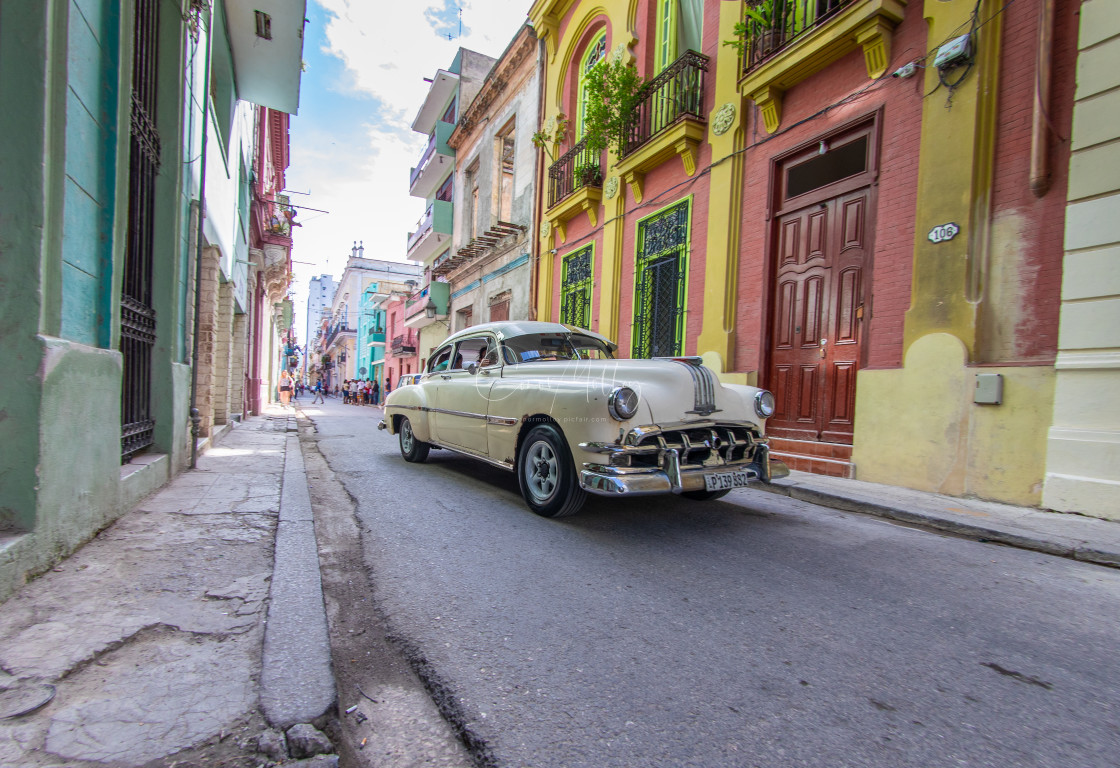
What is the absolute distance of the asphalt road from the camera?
1.66 m

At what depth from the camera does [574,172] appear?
12.4m

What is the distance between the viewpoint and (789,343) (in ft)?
24.4

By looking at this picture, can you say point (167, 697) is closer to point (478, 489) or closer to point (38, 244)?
point (38, 244)

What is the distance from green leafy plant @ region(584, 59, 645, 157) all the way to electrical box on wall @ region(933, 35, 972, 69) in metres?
5.61

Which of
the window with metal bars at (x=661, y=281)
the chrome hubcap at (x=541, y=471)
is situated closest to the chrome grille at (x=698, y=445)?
the chrome hubcap at (x=541, y=471)

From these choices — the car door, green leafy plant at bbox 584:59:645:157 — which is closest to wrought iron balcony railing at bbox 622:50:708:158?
green leafy plant at bbox 584:59:645:157

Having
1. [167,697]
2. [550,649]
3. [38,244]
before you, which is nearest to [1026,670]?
[550,649]

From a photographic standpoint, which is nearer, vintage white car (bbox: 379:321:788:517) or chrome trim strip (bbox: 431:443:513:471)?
vintage white car (bbox: 379:321:788:517)

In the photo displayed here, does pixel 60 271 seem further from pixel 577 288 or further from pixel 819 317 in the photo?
pixel 577 288

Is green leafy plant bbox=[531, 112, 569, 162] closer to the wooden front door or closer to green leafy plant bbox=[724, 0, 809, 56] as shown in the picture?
green leafy plant bbox=[724, 0, 809, 56]

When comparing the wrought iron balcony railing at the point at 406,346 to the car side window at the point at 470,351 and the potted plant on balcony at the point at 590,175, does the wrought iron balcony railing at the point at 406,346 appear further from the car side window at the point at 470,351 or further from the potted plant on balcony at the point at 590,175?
the car side window at the point at 470,351

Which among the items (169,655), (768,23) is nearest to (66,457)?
(169,655)

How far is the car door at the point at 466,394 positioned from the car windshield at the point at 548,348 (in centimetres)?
27

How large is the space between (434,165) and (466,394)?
20876 mm
